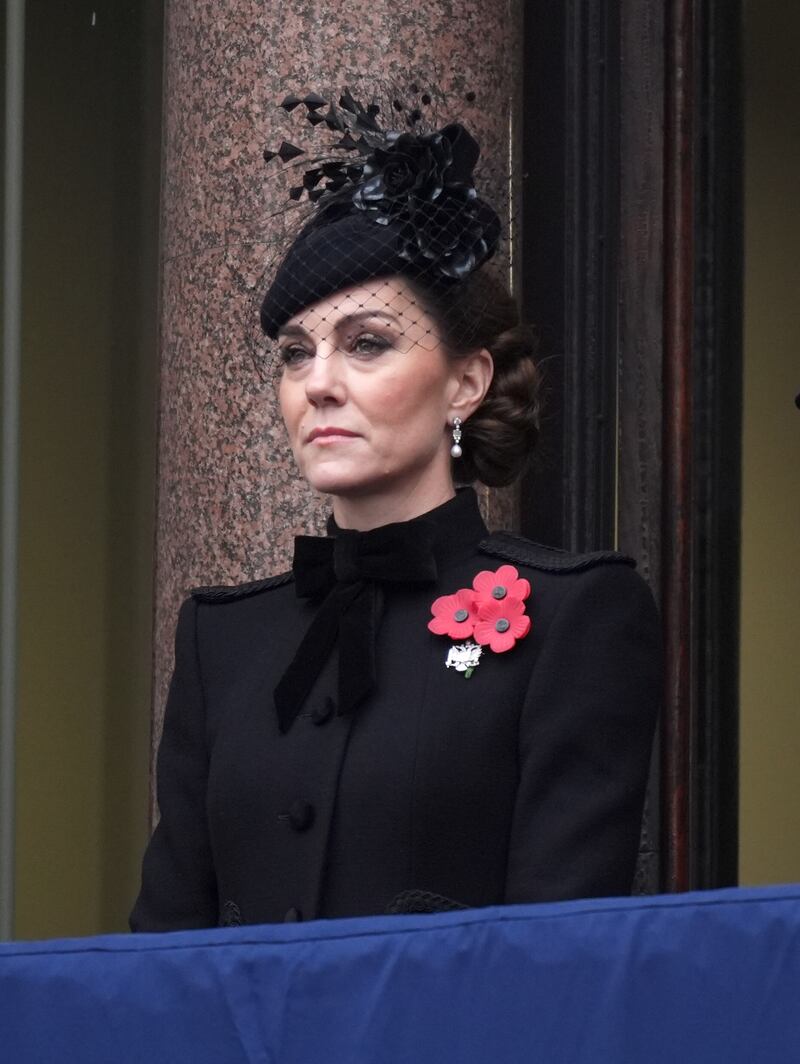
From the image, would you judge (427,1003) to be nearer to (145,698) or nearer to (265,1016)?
(265,1016)

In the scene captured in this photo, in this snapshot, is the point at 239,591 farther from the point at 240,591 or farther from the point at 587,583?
the point at 587,583

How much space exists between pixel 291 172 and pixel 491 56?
1.68 feet

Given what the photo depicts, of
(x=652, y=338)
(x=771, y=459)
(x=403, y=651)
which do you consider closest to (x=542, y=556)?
(x=403, y=651)

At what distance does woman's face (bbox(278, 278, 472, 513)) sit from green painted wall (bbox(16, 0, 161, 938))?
8.67 feet

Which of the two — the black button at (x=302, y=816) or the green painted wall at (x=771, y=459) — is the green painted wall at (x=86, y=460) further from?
the black button at (x=302, y=816)

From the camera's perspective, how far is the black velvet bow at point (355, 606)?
2.82 meters

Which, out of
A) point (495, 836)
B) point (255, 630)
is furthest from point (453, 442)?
point (495, 836)

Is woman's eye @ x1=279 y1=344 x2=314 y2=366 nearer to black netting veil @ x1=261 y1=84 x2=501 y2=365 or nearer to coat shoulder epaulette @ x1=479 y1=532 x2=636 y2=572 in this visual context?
black netting veil @ x1=261 y1=84 x2=501 y2=365

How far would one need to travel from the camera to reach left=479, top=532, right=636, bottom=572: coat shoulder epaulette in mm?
2744

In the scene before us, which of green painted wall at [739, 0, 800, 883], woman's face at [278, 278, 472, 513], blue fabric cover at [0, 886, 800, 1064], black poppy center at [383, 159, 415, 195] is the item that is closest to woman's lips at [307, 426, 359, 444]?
woman's face at [278, 278, 472, 513]

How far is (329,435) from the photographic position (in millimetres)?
2809

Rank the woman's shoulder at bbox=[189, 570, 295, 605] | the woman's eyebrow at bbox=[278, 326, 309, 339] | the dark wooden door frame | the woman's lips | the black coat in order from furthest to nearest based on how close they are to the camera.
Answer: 1. the dark wooden door frame
2. the woman's shoulder at bbox=[189, 570, 295, 605]
3. the woman's eyebrow at bbox=[278, 326, 309, 339]
4. the woman's lips
5. the black coat

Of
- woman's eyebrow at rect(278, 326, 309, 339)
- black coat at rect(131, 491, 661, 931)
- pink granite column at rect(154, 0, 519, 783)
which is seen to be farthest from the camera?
pink granite column at rect(154, 0, 519, 783)

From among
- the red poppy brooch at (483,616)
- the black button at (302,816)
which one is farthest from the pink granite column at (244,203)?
the black button at (302,816)
